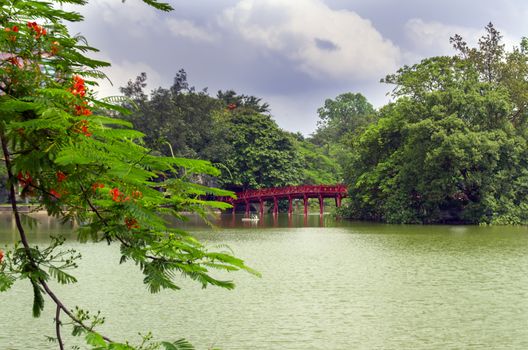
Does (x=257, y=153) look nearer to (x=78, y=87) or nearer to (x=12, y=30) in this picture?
(x=78, y=87)

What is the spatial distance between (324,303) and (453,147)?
23.3 m

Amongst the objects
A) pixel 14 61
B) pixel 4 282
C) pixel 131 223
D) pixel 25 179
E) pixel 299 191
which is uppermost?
pixel 299 191

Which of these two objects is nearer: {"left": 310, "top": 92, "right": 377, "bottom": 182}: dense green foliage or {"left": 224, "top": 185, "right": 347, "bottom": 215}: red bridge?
{"left": 224, "top": 185, "right": 347, "bottom": 215}: red bridge

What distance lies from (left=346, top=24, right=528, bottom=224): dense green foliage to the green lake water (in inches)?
534

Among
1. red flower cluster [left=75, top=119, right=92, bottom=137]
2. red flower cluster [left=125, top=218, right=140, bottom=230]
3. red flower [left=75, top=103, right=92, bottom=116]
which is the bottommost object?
red flower cluster [left=125, top=218, right=140, bottom=230]

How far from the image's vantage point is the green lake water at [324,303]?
39.0 feet

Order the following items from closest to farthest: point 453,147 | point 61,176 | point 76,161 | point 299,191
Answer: point 76,161 → point 61,176 → point 453,147 → point 299,191

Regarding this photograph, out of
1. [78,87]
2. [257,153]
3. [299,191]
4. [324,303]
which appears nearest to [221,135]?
[257,153]

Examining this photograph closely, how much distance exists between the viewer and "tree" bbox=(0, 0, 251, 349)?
3.59 meters

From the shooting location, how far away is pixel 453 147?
1437 inches

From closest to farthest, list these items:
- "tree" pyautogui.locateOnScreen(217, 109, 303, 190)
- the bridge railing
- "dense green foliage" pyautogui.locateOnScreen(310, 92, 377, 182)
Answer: the bridge railing → "tree" pyautogui.locateOnScreen(217, 109, 303, 190) → "dense green foliage" pyautogui.locateOnScreen(310, 92, 377, 182)

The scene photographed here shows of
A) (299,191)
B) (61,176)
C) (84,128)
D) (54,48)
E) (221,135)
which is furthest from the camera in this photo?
(221,135)

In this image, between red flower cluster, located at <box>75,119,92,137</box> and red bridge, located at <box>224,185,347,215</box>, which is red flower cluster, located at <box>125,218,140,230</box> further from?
red bridge, located at <box>224,185,347,215</box>

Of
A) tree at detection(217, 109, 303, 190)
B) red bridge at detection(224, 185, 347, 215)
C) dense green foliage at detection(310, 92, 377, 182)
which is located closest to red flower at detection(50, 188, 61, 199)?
red bridge at detection(224, 185, 347, 215)
